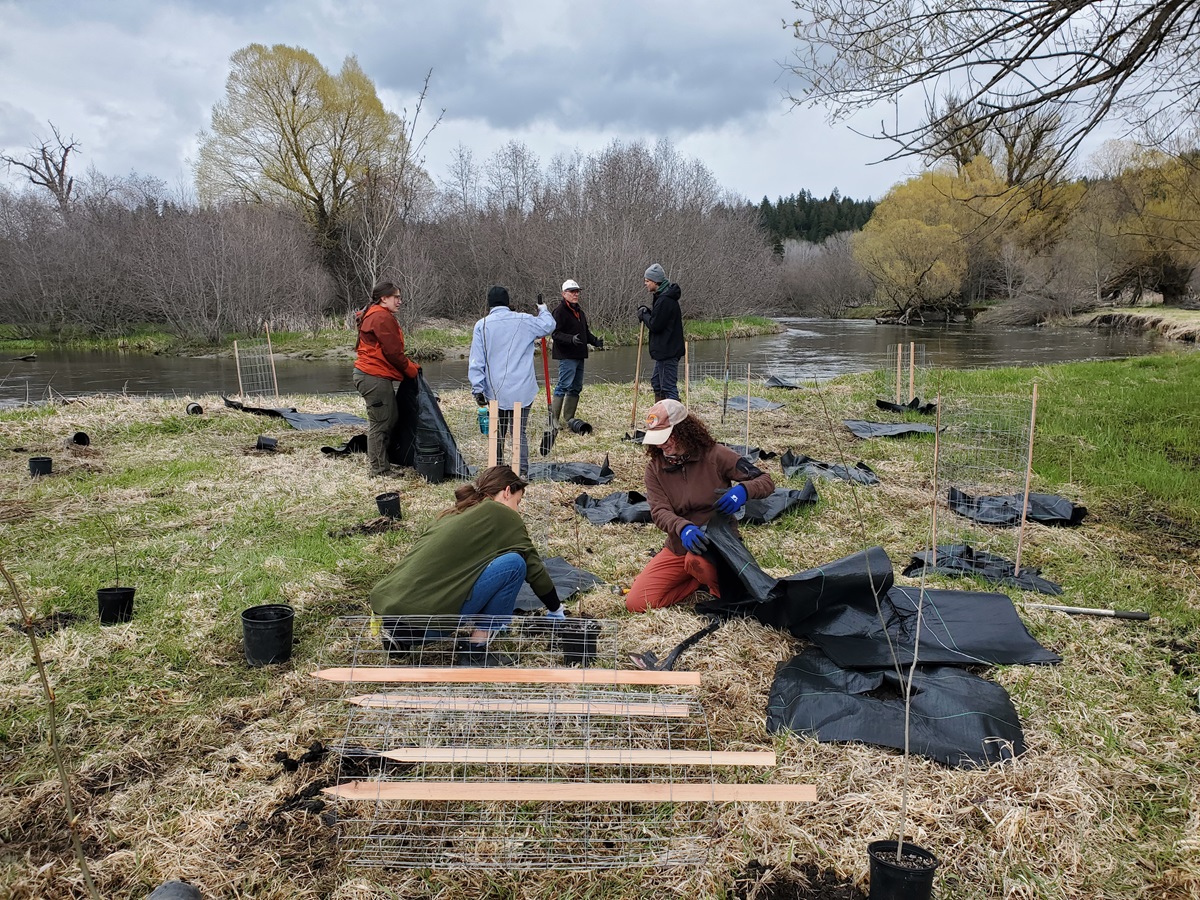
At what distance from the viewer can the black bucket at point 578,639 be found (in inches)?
129

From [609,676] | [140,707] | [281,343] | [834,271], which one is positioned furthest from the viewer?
[834,271]

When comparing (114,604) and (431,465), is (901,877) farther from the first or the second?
(431,465)

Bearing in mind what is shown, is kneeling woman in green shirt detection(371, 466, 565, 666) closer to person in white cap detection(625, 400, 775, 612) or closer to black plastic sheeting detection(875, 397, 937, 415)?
person in white cap detection(625, 400, 775, 612)

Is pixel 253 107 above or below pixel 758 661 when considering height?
above

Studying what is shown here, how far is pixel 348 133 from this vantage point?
94.9ft

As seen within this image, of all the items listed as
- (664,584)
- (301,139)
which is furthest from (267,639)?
(301,139)

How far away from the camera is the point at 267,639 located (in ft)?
10.7

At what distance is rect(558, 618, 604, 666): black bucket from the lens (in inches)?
129

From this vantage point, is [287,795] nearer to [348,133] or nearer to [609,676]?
[609,676]

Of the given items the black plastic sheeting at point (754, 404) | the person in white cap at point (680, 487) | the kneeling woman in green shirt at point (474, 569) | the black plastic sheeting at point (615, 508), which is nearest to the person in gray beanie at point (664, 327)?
the black plastic sheeting at point (754, 404)

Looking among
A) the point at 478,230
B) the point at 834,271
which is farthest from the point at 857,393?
the point at 834,271

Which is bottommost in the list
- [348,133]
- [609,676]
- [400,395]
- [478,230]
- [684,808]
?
[684,808]

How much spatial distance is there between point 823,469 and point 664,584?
10.6ft

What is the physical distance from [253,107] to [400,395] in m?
27.5
